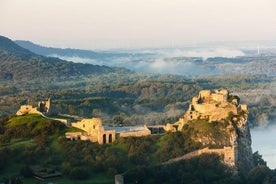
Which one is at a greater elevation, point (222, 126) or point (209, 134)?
point (222, 126)

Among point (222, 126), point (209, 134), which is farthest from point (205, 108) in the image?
point (209, 134)

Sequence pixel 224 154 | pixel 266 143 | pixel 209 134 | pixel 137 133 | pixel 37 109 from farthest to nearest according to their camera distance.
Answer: pixel 266 143 → pixel 37 109 → pixel 137 133 → pixel 209 134 → pixel 224 154

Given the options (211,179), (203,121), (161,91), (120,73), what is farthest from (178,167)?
(120,73)

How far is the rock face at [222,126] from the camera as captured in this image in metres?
46.1

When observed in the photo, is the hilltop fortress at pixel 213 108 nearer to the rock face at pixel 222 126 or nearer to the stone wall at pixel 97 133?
the rock face at pixel 222 126

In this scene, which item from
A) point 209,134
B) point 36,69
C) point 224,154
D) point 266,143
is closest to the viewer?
point 224,154

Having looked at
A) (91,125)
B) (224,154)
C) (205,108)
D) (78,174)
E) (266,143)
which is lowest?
(266,143)

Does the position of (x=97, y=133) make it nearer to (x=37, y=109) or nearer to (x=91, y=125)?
(x=91, y=125)

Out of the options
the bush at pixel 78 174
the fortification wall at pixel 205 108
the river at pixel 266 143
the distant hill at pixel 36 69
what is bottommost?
the river at pixel 266 143

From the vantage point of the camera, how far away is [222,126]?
4650cm

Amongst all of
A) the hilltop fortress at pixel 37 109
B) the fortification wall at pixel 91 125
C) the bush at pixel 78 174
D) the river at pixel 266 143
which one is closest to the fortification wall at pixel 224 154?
the fortification wall at pixel 91 125

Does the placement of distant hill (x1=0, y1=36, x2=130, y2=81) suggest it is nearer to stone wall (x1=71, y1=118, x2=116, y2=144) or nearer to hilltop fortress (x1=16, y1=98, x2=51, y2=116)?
hilltop fortress (x1=16, y1=98, x2=51, y2=116)

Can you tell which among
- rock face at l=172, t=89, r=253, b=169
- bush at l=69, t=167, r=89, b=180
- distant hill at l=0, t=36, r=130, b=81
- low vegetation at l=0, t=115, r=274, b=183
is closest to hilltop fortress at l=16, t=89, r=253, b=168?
rock face at l=172, t=89, r=253, b=169

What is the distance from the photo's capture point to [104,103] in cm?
9338
